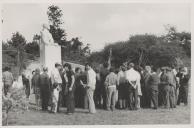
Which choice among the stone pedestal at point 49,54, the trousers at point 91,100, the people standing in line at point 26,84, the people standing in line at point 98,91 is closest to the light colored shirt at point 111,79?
the people standing in line at point 98,91

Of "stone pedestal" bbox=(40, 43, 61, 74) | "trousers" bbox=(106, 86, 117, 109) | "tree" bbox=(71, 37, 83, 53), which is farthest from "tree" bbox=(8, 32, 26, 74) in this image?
"trousers" bbox=(106, 86, 117, 109)

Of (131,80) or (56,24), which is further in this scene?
(131,80)

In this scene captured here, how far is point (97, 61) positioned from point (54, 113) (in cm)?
161

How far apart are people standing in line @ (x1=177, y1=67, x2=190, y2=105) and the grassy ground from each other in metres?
0.35

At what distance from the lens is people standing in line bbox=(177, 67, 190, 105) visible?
25375 millimetres

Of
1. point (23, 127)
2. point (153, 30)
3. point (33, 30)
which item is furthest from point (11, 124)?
point (153, 30)

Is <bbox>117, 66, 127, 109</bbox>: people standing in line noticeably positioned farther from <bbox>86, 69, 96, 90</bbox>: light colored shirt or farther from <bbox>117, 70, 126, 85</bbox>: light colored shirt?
<bbox>86, 69, 96, 90</bbox>: light colored shirt

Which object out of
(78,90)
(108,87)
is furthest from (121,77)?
(78,90)

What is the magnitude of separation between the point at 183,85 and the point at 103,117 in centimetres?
217

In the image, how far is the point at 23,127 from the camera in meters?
24.4

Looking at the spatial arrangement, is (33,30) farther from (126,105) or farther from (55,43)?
(126,105)

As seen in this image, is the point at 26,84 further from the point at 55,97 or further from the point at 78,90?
the point at 78,90

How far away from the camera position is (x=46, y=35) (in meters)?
25.3

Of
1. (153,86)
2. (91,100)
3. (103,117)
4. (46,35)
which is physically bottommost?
(103,117)
